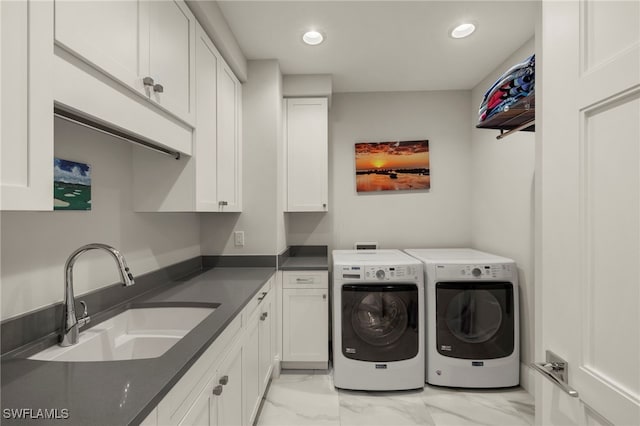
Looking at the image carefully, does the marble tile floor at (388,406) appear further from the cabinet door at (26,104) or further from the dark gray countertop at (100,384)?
the cabinet door at (26,104)

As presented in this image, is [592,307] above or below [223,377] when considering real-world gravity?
above

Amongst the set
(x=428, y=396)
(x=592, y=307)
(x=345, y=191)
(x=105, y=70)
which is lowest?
(x=428, y=396)

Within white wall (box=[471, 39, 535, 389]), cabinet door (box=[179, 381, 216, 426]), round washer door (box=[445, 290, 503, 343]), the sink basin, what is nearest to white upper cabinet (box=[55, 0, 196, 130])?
the sink basin

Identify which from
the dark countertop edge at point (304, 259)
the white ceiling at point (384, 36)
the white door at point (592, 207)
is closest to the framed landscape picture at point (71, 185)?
the white ceiling at point (384, 36)

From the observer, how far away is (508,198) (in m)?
2.54

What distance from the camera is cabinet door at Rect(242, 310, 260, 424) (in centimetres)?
159

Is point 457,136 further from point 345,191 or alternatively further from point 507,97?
point 507,97

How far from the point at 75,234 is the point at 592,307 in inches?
65.6

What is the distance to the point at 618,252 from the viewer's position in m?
0.62

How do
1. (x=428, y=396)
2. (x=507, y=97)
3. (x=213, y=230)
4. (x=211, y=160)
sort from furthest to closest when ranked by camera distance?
(x=213, y=230), (x=428, y=396), (x=211, y=160), (x=507, y=97)

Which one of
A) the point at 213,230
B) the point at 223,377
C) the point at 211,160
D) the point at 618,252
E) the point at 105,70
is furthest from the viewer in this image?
the point at 213,230

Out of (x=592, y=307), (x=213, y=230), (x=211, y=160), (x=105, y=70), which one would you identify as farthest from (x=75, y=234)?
(x=592, y=307)

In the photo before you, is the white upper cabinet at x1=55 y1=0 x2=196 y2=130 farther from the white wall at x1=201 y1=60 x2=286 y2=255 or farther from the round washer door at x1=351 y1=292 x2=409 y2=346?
the round washer door at x1=351 y1=292 x2=409 y2=346

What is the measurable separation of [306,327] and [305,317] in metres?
0.08
